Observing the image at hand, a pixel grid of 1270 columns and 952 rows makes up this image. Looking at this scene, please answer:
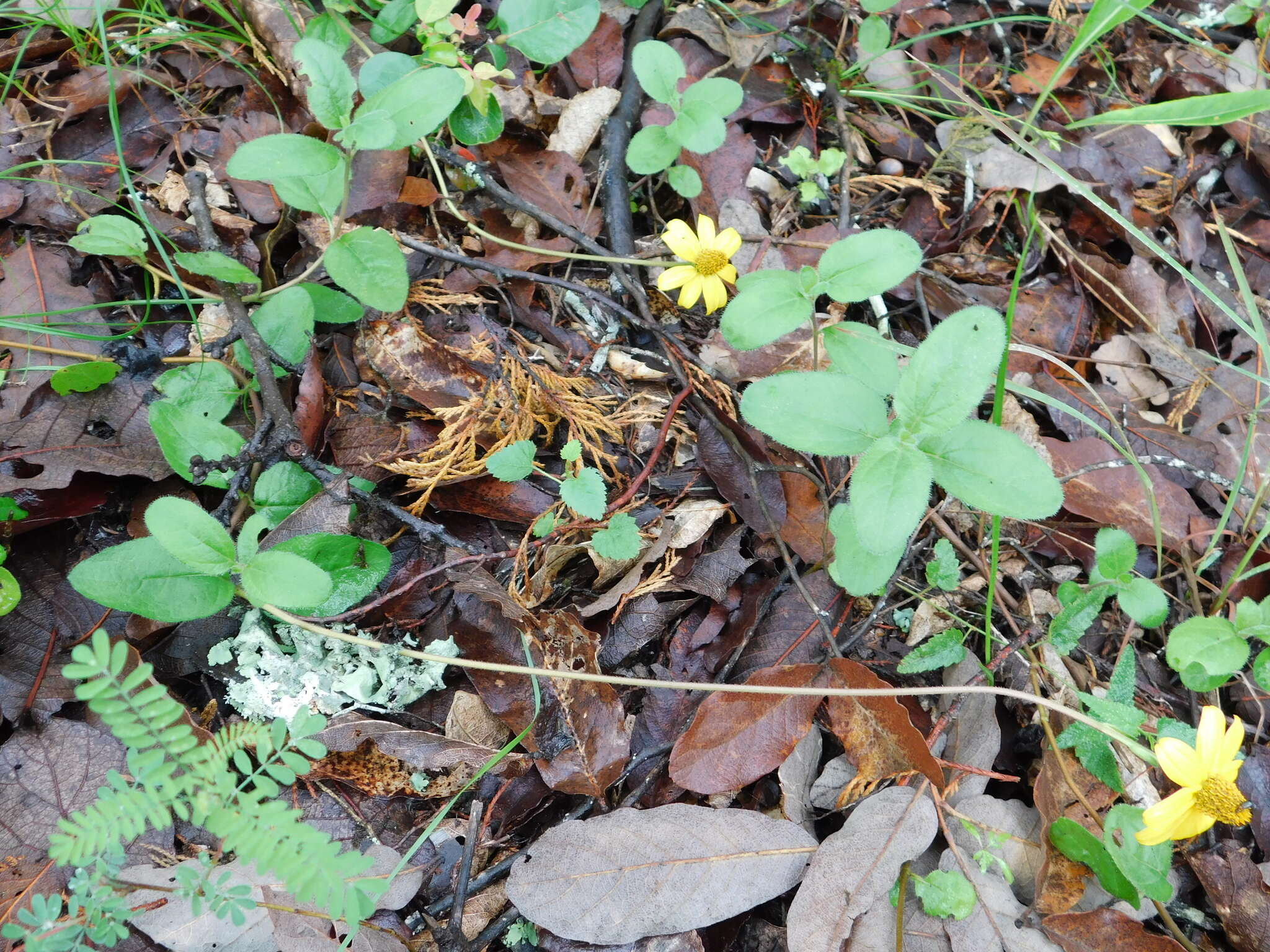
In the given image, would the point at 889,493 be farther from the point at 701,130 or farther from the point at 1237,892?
the point at 1237,892

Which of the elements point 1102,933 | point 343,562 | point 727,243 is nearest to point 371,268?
point 343,562

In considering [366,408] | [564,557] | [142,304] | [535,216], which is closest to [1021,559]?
[564,557]

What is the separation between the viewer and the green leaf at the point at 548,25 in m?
2.73

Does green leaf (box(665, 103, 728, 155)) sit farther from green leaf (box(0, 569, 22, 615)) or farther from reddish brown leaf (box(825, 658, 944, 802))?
green leaf (box(0, 569, 22, 615))

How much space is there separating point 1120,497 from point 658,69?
2.10 metres

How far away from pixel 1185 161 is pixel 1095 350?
3.89 ft

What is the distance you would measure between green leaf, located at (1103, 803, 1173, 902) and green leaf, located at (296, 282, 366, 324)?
248 cm

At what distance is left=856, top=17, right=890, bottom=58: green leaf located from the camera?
304 cm

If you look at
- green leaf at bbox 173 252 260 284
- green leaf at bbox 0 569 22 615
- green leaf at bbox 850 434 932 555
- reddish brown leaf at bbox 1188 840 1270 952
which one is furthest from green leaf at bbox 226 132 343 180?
reddish brown leaf at bbox 1188 840 1270 952

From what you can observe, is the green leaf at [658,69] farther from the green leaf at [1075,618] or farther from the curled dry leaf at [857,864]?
the curled dry leaf at [857,864]

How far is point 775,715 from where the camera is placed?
2.19m

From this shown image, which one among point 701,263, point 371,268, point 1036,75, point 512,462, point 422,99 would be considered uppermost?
point 422,99

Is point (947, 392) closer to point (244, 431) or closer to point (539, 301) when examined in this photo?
point (539, 301)

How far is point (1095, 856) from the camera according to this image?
6.57 feet
